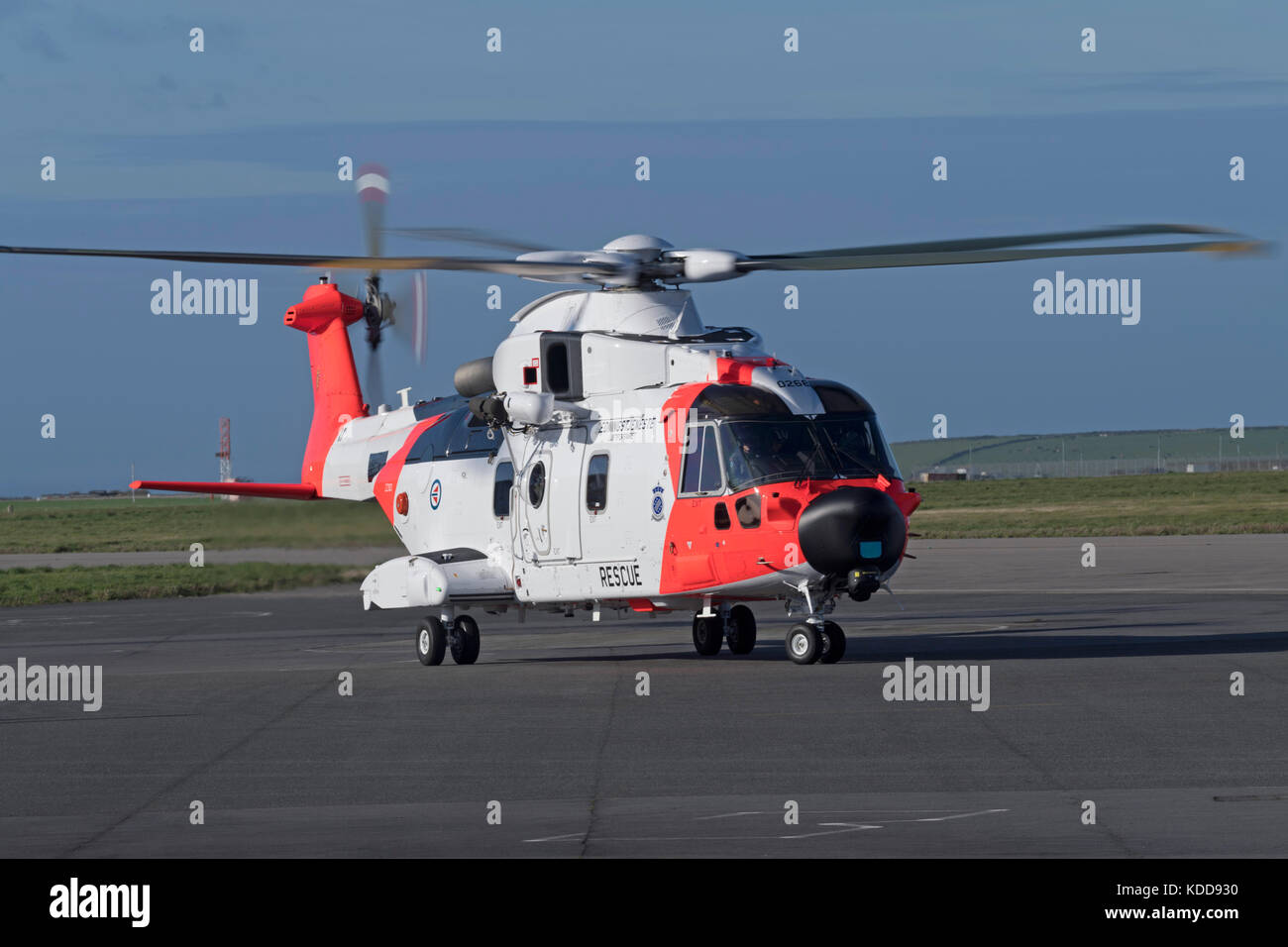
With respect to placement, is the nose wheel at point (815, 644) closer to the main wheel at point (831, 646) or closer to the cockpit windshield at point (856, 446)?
the main wheel at point (831, 646)

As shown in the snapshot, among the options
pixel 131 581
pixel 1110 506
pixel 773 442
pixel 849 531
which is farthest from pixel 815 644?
pixel 1110 506

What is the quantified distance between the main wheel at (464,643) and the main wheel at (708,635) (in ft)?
10.3

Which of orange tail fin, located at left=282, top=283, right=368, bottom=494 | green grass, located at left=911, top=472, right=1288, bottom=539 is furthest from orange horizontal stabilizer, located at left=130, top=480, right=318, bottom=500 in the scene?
green grass, located at left=911, top=472, right=1288, bottom=539

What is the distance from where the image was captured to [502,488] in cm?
2300

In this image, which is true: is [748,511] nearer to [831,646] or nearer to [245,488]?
[831,646]

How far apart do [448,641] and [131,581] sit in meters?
27.9

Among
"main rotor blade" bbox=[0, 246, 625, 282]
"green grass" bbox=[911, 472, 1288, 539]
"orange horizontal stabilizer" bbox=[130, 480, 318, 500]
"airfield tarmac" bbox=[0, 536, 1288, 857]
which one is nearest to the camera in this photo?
"airfield tarmac" bbox=[0, 536, 1288, 857]

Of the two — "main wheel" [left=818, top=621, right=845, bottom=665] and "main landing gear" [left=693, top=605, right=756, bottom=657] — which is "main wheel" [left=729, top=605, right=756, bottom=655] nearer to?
"main landing gear" [left=693, top=605, right=756, bottom=657]

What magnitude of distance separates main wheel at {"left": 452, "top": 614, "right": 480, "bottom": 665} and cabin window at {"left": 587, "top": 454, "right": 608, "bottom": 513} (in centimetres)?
300

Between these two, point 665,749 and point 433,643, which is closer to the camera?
point 665,749

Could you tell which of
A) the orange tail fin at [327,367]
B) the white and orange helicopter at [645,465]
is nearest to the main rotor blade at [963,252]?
the white and orange helicopter at [645,465]

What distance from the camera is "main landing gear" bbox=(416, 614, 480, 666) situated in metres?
22.9

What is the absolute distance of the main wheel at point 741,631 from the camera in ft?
75.0
